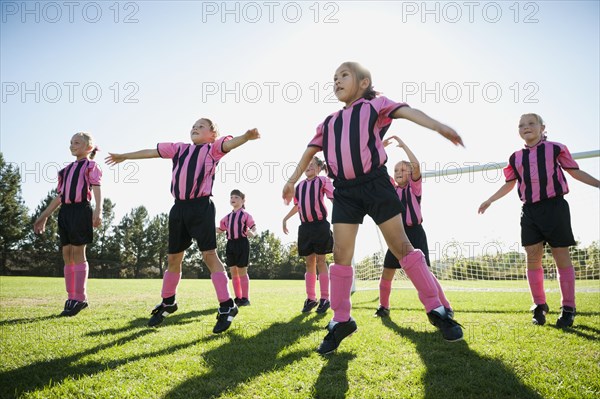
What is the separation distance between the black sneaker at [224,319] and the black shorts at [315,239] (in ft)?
6.87

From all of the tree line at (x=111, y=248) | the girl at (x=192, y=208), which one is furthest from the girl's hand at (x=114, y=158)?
the tree line at (x=111, y=248)

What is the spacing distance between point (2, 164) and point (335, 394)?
5331cm

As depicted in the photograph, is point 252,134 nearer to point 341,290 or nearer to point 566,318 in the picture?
point 341,290

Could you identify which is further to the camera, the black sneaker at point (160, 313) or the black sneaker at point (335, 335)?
the black sneaker at point (160, 313)

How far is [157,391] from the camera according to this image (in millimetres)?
2045

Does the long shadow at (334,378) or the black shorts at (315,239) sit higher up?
the black shorts at (315,239)

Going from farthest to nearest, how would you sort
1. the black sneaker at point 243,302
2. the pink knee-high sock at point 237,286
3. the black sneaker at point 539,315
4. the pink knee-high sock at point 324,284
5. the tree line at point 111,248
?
the tree line at point 111,248
the pink knee-high sock at point 237,286
the black sneaker at point 243,302
the pink knee-high sock at point 324,284
the black sneaker at point 539,315

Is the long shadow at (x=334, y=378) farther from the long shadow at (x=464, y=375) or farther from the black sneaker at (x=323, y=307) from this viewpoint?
the black sneaker at (x=323, y=307)

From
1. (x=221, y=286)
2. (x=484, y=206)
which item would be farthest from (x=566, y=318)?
Answer: (x=221, y=286)

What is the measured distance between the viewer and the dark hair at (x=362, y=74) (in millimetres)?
3145

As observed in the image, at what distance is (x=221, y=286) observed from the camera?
4082 millimetres

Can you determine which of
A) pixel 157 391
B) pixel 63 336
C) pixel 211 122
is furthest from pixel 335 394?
pixel 211 122

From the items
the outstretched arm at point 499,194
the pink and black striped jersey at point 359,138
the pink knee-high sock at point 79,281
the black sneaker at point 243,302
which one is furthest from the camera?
the black sneaker at point 243,302

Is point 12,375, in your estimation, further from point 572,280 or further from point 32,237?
point 32,237
